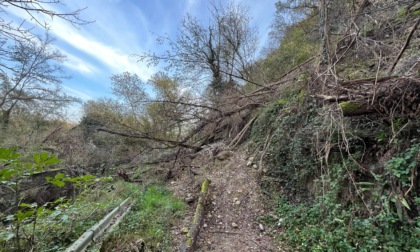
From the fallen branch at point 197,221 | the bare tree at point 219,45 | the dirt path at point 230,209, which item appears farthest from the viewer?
the bare tree at point 219,45

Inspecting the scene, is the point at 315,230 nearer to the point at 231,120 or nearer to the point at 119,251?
the point at 119,251

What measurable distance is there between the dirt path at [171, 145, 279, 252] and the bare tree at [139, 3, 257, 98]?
4967 mm

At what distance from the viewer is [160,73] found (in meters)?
11.7

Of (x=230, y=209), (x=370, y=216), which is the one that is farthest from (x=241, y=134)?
(x=370, y=216)

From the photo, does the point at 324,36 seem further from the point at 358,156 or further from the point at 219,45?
the point at 219,45

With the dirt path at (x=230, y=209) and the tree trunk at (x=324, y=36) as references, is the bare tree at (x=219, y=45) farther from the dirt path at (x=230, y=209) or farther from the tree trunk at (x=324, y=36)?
the dirt path at (x=230, y=209)

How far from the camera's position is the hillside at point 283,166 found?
222 centimetres

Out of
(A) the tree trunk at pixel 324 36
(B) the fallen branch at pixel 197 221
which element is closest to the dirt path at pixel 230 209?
(B) the fallen branch at pixel 197 221

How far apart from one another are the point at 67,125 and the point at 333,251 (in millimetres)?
14689

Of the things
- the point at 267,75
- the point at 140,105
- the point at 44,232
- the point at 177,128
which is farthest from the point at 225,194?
the point at 140,105

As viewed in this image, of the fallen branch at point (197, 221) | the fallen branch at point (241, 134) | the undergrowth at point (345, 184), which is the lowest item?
the fallen branch at point (197, 221)

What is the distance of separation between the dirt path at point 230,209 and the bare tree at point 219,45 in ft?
16.3

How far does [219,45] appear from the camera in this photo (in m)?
10.2

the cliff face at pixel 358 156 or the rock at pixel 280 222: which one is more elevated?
the cliff face at pixel 358 156
